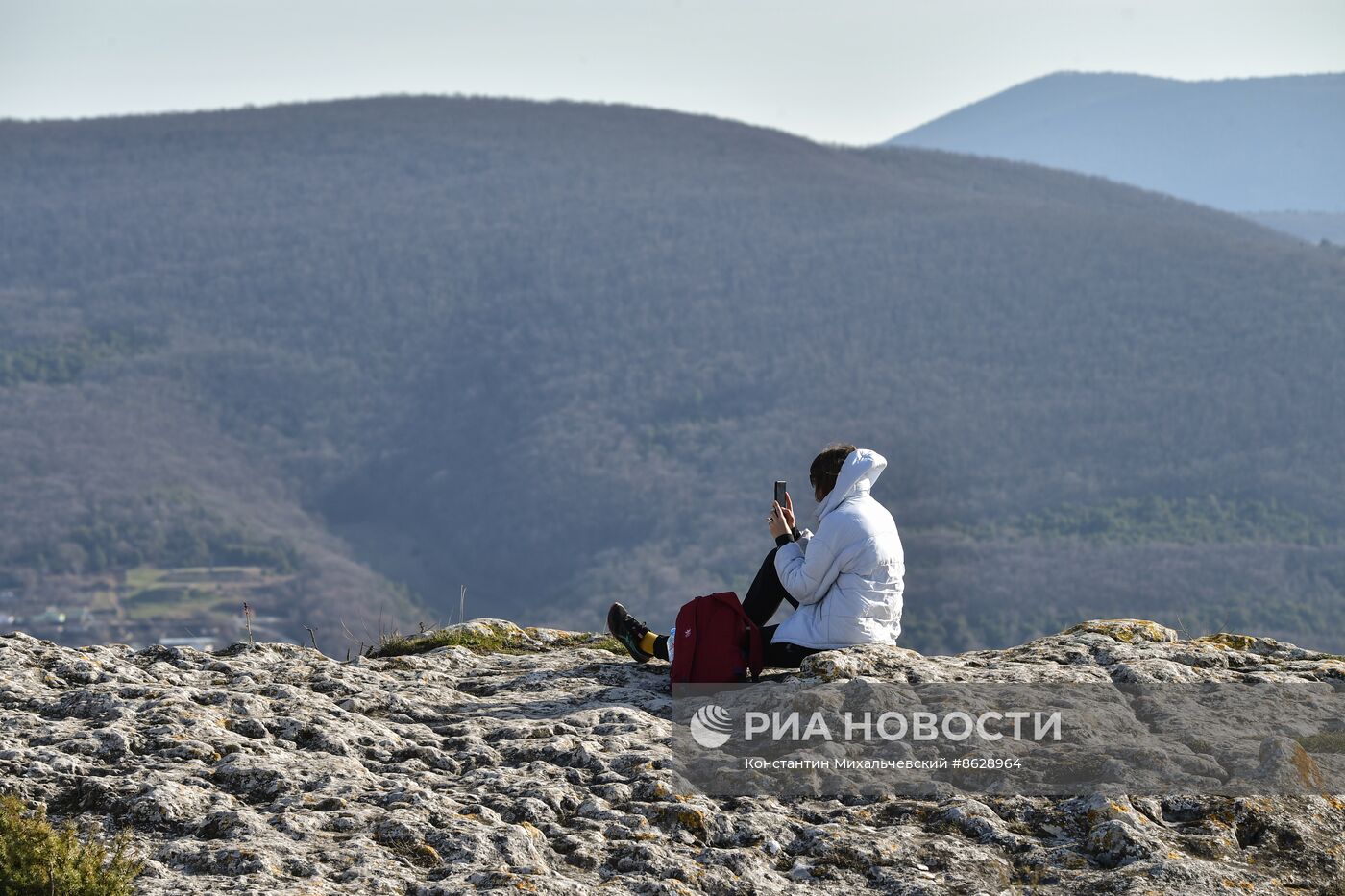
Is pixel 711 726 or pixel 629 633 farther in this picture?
pixel 629 633

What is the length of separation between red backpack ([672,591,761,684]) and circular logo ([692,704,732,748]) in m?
0.53

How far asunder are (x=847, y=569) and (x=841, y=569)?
0.04m

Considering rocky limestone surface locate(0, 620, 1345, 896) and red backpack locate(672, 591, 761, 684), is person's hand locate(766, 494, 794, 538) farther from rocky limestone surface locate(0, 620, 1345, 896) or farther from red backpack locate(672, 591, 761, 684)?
rocky limestone surface locate(0, 620, 1345, 896)

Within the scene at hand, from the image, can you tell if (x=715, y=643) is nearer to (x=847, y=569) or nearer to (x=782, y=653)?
(x=782, y=653)

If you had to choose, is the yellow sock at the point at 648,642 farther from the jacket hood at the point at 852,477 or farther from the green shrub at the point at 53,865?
the green shrub at the point at 53,865

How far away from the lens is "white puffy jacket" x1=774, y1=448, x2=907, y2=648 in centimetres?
764

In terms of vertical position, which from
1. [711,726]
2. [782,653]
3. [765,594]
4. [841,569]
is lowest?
[711,726]

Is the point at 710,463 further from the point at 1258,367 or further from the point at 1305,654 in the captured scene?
the point at 1305,654

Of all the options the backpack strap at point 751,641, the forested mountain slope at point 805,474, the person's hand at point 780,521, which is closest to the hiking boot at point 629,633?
the backpack strap at point 751,641

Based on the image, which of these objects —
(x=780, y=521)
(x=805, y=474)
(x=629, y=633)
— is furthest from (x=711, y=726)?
(x=805, y=474)

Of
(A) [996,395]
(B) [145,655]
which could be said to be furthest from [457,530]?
(B) [145,655]

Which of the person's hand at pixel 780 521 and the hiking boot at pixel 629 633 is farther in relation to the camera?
the hiking boot at pixel 629 633

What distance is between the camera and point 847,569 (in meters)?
7.73

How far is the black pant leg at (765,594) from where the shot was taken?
820 cm
